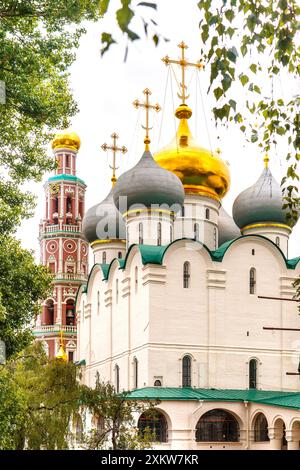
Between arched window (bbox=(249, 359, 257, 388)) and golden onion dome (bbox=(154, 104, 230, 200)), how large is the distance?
797 centimetres

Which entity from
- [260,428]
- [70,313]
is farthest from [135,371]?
[70,313]

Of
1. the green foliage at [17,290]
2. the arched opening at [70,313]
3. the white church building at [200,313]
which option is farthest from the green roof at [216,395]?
the arched opening at [70,313]

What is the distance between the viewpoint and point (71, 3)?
11.7 meters

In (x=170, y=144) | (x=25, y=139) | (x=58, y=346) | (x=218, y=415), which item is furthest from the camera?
(x=58, y=346)

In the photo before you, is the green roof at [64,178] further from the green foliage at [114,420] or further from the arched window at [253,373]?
the green foliage at [114,420]

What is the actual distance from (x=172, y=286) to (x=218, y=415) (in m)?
4.98

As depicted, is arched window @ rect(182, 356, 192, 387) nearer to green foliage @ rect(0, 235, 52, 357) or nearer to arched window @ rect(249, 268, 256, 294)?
arched window @ rect(249, 268, 256, 294)

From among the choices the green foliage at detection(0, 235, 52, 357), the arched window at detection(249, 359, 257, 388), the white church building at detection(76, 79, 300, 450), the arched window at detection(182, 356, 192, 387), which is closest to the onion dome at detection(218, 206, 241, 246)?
the white church building at detection(76, 79, 300, 450)

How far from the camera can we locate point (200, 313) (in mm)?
30438

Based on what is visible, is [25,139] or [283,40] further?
[25,139]
